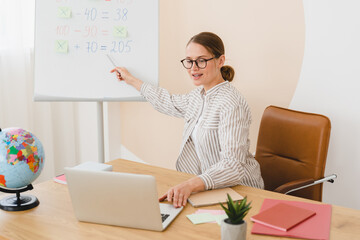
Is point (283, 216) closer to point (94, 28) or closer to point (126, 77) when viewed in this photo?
point (126, 77)

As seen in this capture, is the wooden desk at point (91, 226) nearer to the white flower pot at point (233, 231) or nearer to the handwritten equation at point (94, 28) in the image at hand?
the white flower pot at point (233, 231)

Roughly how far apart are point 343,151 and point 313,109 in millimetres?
289

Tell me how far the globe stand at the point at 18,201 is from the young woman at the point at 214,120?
0.69 metres

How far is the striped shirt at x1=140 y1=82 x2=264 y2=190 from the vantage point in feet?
5.78

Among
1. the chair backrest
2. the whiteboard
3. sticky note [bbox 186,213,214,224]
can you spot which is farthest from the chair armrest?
the whiteboard

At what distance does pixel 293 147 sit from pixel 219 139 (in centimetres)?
46

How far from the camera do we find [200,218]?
57.1 inches

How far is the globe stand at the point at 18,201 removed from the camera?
155 cm

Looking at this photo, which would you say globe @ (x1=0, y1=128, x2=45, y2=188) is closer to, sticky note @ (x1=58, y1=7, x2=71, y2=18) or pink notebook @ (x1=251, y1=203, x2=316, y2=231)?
pink notebook @ (x1=251, y1=203, x2=316, y2=231)

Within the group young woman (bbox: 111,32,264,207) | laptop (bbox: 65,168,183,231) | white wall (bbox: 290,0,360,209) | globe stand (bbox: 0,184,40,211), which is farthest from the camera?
white wall (bbox: 290,0,360,209)

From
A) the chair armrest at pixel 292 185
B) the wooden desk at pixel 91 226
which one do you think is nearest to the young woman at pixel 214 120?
the chair armrest at pixel 292 185

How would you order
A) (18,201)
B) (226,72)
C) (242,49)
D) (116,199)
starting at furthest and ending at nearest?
(242,49) → (226,72) → (18,201) → (116,199)

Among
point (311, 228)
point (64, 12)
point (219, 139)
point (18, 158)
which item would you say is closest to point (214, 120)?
point (219, 139)

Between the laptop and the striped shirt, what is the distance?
0.39m
